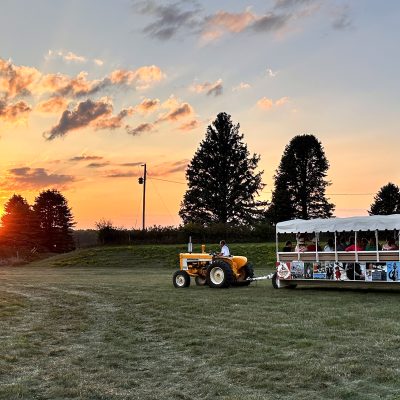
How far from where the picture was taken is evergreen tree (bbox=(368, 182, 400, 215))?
73500 millimetres

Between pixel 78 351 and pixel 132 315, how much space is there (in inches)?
169

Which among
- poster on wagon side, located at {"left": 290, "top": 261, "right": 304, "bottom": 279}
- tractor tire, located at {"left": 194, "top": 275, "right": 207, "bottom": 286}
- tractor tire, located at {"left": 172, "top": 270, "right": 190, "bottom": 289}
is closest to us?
poster on wagon side, located at {"left": 290, "top": 261, "right": 304, "bottom": 279}

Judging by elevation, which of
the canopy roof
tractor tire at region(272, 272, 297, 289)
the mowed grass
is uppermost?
the canopy roof

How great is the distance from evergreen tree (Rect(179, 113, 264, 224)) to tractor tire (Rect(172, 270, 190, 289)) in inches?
2127

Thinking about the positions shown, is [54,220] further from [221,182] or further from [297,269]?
[297,269]

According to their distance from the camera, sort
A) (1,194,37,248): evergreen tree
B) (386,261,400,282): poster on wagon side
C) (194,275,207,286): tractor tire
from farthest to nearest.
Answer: (1,194,37,248): evergreen tree
(194,275,207,286): tractor tire
(386,261,400,282): poster on wagon side

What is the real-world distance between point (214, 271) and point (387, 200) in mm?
57770

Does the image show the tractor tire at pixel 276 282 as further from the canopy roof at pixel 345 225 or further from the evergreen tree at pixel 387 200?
the evergreen tree at pixel 387 200

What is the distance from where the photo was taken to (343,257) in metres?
19.8

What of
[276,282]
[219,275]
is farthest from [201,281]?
[276,282]

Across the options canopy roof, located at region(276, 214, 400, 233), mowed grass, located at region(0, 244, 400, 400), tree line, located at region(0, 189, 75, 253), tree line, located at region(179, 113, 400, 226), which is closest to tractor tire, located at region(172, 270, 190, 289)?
mowed grass, located at region(0, 244, 400, 400)

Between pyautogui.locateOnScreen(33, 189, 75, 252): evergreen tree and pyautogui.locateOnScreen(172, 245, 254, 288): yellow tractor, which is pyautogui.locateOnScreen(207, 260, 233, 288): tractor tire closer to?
pyautogui.locateOnScreen(172, 245, 254, 288): yellow tractor

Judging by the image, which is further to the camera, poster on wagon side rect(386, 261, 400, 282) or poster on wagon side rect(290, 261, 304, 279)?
poster on wagon side rect(290, 261, 304, 279)

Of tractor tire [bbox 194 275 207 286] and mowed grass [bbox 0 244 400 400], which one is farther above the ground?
tractor tire [bbox 194 275 207 286]
